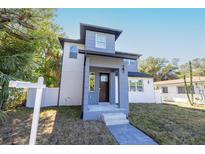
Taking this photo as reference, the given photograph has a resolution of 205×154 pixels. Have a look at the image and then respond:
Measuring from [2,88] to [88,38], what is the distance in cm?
647

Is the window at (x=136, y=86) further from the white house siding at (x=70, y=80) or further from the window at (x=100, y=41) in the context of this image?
the white house siding at (x=70, y=80)

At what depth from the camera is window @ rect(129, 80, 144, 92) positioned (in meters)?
12.7

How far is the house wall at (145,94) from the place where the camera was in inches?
495

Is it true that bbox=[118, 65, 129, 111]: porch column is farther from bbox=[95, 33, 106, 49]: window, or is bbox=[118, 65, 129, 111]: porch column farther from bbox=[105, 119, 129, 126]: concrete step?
bbox=[95, 33, 106, 49]: window

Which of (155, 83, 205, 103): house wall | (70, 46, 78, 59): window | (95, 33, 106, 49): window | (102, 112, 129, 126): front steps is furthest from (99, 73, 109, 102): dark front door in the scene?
(155, 83, 205, 103): house wall

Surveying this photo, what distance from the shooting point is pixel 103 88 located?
362 inches

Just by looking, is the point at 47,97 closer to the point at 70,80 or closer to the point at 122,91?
the point at 70,80

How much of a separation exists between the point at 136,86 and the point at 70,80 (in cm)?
727

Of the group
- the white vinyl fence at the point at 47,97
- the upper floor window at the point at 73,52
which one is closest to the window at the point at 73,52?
the upper floor window at the point at 73,52

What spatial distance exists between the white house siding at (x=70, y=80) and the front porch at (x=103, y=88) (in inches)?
60.0

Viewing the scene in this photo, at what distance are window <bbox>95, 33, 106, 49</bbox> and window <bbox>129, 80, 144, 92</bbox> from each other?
539 centimetres

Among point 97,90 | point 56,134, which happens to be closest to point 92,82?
point 97,90

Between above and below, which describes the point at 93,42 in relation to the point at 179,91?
above
